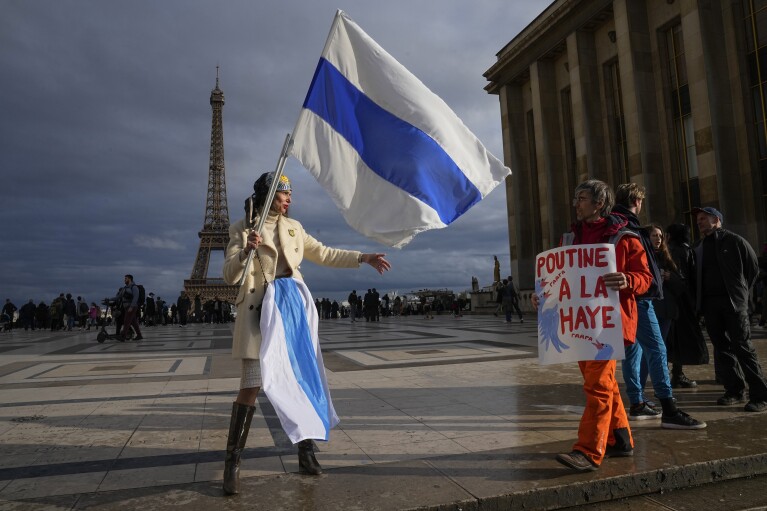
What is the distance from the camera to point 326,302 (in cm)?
4016

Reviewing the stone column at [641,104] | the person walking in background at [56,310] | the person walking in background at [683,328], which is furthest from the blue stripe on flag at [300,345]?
the person walking in background at [56,310]

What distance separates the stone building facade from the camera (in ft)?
65.6

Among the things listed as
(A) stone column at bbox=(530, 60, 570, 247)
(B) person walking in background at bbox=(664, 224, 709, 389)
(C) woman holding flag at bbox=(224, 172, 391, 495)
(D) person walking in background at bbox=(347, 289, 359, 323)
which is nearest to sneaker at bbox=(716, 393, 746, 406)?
Answer: (B) person walking in background at bbox=(664, 224, 709, 389)

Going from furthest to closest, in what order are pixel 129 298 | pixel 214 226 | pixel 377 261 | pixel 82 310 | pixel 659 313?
pixel 214 226, pixel 82 310, pixel 129 298, pixel 659 313, pixel 377 261

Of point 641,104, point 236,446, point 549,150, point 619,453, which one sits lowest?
point 619,453

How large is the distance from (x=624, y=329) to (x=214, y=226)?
81582 millimetres

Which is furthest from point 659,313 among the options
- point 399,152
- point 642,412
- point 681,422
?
point 399,152

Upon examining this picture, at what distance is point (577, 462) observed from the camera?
10.3 feet

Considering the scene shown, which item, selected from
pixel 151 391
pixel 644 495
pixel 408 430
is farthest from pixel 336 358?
pixel 644 495

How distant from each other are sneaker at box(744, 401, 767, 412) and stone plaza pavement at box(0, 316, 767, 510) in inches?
5.2

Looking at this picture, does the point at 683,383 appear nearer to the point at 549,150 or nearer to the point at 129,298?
the point at 129,298

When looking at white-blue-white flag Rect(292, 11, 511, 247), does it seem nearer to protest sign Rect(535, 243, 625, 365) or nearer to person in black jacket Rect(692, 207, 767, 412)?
protest sign Rect(535, 243, 625, 365)

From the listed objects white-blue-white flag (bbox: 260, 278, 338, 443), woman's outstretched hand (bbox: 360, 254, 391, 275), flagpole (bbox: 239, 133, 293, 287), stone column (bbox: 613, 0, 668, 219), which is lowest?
white-blue-white flag (bbox: 260, 278, 338, 443)

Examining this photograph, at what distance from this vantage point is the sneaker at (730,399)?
16.0 ft
